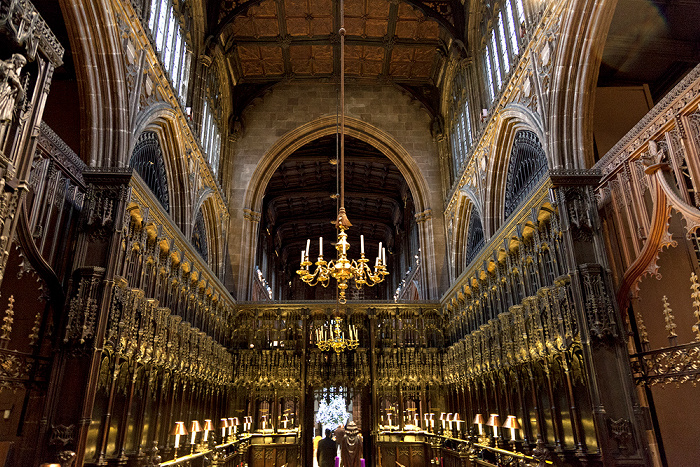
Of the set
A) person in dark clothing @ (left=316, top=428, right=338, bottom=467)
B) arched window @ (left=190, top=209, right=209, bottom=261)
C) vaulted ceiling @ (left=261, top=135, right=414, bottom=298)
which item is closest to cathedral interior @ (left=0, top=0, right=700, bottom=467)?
arched window @ (left=190, top=209, right=209, bottom=261)

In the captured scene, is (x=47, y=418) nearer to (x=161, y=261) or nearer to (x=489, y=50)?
(x=161, y=261)

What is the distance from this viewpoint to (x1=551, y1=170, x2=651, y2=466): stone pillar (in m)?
7.88

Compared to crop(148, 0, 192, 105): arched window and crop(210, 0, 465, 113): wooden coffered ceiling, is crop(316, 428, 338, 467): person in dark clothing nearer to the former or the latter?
crop(148, 0, 192, 105): arched window

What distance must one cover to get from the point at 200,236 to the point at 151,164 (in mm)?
4745

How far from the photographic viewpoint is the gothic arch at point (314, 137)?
2027cm

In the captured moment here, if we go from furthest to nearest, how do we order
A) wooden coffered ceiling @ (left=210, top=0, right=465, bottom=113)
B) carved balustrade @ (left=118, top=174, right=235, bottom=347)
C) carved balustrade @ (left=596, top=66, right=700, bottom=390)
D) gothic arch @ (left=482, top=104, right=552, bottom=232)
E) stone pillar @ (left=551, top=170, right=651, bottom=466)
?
wooden coffered ceiling @ (left=210, top=0, right=465, bottom=113)
gothic arch @ (left=482, top=104, right=552, bottom=232)
carved balustrade @ (left=118, top=174, right=235, bottom=347)
stone pillar @ (left=551, top=170, right=651, bottom=466)
carved balustrade @ (left=596, top=66, right=700, bottom=390)

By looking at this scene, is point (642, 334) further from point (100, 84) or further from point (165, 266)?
point (100, 84)

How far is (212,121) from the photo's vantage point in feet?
61.2

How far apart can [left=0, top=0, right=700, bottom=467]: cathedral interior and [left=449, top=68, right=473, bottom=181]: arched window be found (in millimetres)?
159

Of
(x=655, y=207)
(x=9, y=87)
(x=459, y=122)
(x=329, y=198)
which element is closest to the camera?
(x=9, y=87)

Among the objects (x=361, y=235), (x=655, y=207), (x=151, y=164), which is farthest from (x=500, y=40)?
(x=151, y=164)

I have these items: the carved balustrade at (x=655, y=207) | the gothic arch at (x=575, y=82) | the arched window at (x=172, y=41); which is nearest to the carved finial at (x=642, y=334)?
the carved balustrade at (x=655, y=207)

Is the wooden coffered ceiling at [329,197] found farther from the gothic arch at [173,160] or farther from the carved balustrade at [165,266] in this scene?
the carved balustrade at [165,266]

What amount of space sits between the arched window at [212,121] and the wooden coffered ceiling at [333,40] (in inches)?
60.1
